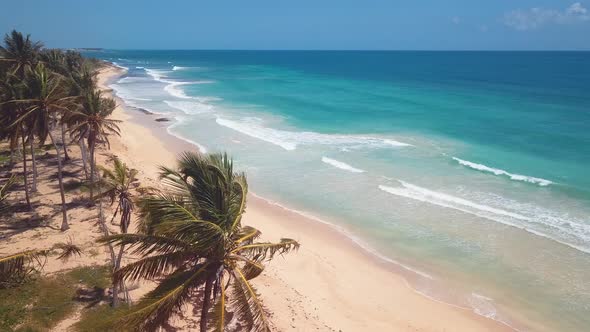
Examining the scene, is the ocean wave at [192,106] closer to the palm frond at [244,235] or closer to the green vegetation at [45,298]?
the green vegetation at [45,298]

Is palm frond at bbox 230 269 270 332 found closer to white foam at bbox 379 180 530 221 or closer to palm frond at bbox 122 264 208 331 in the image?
palm frond at bbox 122 264 208 331

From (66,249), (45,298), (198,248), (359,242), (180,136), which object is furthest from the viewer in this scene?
(180,136)

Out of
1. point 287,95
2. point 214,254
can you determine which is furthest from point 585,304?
point 287,95

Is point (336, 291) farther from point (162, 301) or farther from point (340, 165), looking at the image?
point (340, 165)

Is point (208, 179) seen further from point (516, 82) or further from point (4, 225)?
point (516, 82)

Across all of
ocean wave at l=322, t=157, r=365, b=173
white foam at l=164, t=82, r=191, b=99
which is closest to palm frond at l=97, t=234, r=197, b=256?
ocean wave at l=322, t=157, r=365, b=173

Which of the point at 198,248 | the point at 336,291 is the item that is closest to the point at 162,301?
the point at 198,248
